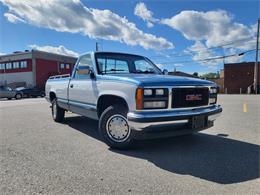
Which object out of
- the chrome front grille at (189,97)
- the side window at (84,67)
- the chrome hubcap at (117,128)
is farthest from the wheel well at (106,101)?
the chrome front grille at (189,97)

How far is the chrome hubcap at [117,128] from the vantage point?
435 cm

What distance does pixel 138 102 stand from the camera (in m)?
3.90

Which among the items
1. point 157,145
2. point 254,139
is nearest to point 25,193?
point 157,145

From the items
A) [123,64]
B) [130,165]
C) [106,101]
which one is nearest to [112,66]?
[123,64]

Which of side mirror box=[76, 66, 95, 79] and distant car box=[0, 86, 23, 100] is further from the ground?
side mirror box=[76, 66, 95, 79]

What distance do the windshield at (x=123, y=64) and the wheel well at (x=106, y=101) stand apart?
67cm

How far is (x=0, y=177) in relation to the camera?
3240 millimetres

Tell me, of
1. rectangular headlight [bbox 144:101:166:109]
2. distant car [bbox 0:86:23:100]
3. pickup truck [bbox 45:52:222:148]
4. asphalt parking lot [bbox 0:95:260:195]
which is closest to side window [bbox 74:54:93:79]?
pickup truck [bbox 45:52:222:148]

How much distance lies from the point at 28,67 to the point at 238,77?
34779 millimetres

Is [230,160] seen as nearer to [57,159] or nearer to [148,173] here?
[148,173]

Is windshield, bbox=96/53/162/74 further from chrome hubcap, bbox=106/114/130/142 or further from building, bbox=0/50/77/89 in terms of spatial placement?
building, bbox=0/50/77/89

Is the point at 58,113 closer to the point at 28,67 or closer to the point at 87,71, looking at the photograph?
the point at 87,71

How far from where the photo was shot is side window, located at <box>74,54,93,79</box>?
5.18 meters

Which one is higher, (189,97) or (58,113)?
(189,97)
